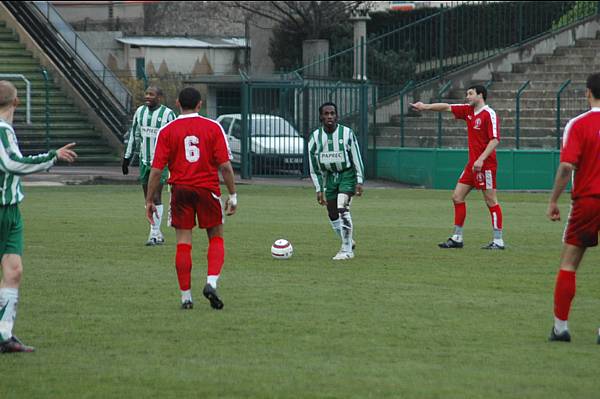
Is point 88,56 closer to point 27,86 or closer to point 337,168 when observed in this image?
point 27,86

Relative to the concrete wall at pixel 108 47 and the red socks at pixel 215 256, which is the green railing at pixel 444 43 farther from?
the red socks at pixel 215 256

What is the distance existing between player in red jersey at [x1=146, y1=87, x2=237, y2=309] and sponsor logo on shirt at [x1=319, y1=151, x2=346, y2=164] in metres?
3.98

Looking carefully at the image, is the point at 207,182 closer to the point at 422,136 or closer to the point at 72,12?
the point at 422,136

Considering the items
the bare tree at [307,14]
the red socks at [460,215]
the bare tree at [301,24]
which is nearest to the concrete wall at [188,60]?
the bare tree at [301,24]

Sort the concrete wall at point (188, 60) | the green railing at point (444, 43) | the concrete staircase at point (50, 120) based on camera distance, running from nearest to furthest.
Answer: the concrete staircase at point (50, 120) < the green railing at point (444, 43) < the concrete wall at point (188, 60)

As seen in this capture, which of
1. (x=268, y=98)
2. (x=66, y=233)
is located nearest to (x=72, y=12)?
(x=268, y=98)

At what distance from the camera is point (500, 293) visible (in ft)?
40.5

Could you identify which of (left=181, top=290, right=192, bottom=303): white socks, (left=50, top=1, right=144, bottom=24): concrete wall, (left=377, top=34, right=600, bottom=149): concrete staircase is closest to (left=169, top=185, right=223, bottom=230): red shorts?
(left=181, top=290, right=192, bottom=303): white socks

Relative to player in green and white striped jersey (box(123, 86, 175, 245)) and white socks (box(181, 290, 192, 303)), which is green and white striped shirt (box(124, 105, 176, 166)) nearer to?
player in green and white striped jersey (box(123, 86, 175, 245))

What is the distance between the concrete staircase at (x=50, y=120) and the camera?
37.4 meters

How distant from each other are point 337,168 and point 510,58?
981 inches

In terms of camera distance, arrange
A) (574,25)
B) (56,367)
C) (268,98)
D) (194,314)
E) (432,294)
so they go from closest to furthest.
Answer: (56,367) < (194,314) < (432,294) < (268,98) < (574,25)

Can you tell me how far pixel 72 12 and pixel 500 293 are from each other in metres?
41.8

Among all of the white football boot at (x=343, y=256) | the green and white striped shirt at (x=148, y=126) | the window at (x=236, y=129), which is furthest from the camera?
the window at (x=236, y=129)
